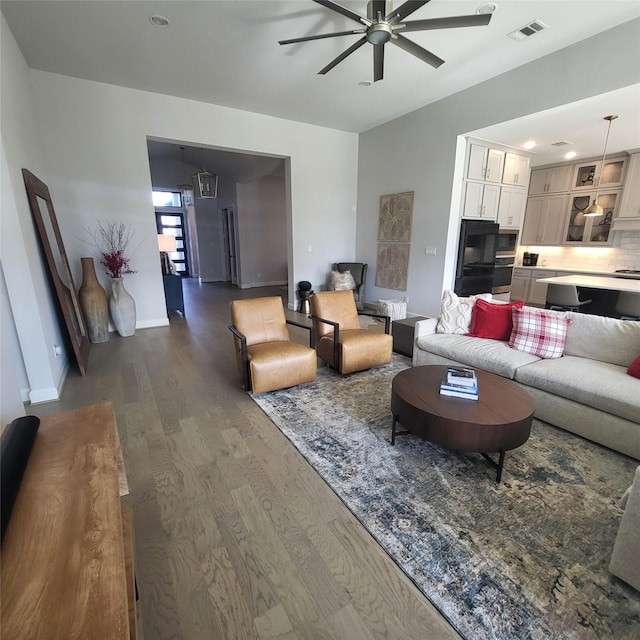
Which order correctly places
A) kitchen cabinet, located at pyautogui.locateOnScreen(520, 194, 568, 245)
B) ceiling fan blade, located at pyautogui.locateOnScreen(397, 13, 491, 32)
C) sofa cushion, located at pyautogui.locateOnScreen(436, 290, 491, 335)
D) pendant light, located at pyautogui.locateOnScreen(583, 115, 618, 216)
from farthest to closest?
1. kitchen cabinet, located at pyautogui.locateOnScreen(520, 194, 568, 245)
2. pendant light, located at pyautogui.locateOnScreen(583, 115, 618, 216)
3. sofa cushion, located at pyautogui.locateOnScreen(436, 290, 491, 335)
4. ceiling fan blade, located at pyautogui.locateOnScreen(397, 13, 491, 32)

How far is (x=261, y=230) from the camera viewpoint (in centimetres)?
918

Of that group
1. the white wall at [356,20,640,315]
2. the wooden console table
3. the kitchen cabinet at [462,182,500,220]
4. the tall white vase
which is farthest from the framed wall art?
the wooden console table

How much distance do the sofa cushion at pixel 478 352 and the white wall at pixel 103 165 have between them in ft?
11.8

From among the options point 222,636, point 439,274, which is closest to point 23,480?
point 222,636

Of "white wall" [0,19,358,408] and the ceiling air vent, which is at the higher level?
the ceiling air vent

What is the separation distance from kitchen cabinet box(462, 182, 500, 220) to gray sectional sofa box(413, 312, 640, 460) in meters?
2.79

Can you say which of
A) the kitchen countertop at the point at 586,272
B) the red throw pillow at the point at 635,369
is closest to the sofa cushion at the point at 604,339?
the red throw pillow at the point at 635,369

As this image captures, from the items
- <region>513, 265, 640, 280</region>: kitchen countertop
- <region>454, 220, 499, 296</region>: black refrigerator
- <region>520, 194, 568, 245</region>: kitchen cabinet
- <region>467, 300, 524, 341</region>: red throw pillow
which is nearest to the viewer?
<region>467, 300, 524, 341</region>: red throw pillow

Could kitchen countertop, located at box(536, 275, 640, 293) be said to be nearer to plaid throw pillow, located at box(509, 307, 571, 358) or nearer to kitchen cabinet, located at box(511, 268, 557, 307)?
plaid throw pillow, located at box(509, 307, 571, 358)

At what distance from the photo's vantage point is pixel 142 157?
4.70m

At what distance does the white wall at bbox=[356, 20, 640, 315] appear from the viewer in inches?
130

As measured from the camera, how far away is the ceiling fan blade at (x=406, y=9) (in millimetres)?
2322

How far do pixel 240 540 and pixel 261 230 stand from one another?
332 inches

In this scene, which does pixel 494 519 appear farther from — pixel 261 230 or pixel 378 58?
pixel 261 230
